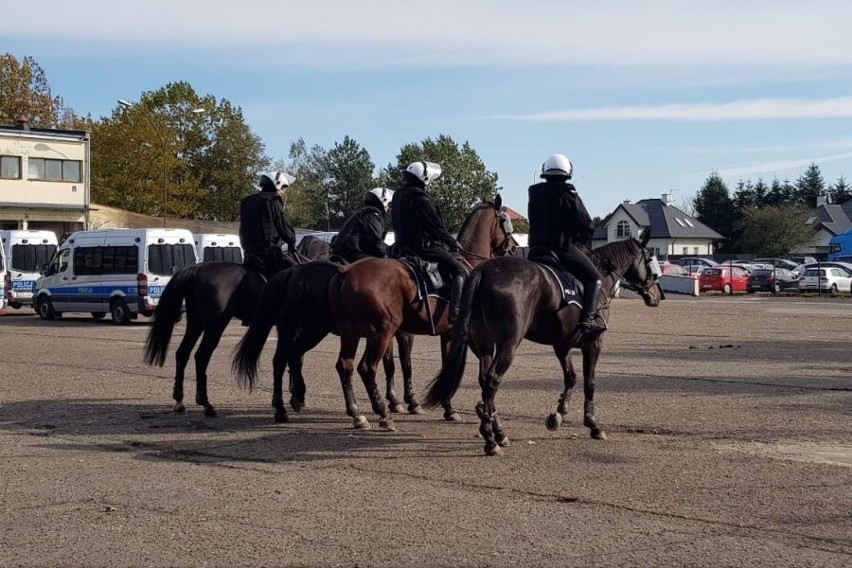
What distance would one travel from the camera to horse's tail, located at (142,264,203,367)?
1336cm

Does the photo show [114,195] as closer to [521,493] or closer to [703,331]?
[703,331]

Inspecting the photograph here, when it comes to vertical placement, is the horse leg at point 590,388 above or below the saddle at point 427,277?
below

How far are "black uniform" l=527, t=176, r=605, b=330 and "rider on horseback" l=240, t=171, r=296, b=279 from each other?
342cm

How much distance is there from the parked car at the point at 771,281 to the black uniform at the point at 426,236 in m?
45.0

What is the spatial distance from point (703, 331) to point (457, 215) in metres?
Answer: 61.8

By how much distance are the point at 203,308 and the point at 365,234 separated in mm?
2111

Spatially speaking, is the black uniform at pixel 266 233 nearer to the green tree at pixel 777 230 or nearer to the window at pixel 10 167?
the window at pixel 10 167

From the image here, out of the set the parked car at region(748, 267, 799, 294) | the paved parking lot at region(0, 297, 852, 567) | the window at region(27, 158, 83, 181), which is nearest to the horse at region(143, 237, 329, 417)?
the paved parking lot at region(0, 297, 852, 567)

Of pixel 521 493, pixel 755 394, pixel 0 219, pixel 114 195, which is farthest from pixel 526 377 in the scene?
pixel 114 195

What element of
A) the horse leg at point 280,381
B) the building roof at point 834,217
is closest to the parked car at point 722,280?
the horse leg at point 280,381

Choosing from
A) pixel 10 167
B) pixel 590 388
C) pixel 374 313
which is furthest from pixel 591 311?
pixel 10 167

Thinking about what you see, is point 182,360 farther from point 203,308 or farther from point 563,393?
point 563,393

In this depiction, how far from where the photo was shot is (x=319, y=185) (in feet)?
440

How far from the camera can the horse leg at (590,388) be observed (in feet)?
35.8
